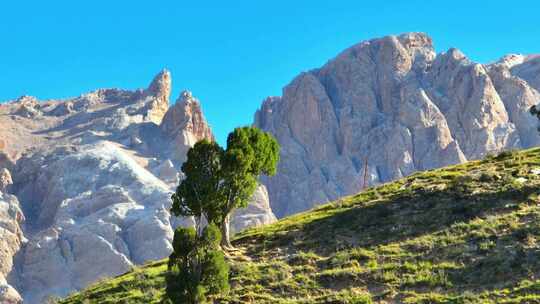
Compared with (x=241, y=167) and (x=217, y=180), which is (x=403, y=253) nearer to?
(x=241, y=167)

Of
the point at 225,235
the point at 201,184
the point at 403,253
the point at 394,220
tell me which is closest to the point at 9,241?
the point at 225,235

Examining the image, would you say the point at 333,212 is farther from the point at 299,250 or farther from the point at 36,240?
the point at 36,240

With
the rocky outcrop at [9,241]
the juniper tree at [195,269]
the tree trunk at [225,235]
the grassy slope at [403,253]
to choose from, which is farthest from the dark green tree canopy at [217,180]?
the rocky outcrop at [9,241]

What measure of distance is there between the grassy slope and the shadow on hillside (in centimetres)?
8

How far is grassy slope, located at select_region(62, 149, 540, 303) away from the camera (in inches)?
1487

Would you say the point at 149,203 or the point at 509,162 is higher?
the point at 149,203

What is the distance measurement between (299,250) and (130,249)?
432 ft

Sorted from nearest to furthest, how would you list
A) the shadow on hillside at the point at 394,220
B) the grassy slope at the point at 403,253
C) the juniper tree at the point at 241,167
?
the grassy slope at the point at 403,253 < the shadow on hillside at the point at 394,220 < the juniper tree at the point at 241,167

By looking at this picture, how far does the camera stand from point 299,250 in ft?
156

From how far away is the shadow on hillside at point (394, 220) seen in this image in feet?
155

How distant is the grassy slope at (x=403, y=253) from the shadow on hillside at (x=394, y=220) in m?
0.08

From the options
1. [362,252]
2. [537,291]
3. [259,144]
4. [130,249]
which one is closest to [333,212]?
[259,144]

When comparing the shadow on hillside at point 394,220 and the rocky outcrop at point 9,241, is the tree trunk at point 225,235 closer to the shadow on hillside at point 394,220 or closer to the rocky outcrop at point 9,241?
the shadow on hillside at point 394,220

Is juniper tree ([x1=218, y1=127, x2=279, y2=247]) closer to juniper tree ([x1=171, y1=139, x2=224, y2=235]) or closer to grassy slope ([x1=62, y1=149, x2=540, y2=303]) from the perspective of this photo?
juniper tree ([x1=171, y1=139, x2=224, y2=235])
